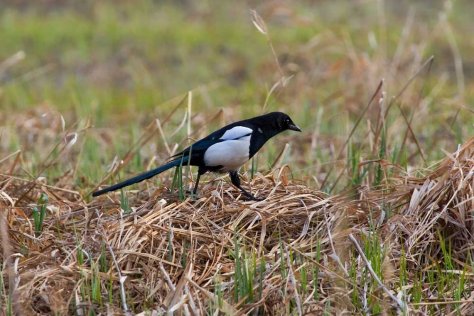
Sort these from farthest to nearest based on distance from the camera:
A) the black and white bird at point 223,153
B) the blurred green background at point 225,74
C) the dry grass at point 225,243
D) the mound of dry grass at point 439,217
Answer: the blurred green background at point 225,74 → the black and white bird at point 223,153 → the mound of dry grass at point 439,217 → the dry grass at point 225,243

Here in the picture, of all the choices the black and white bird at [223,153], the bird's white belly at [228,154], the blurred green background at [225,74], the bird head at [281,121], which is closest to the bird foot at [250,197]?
the black and white bird at [223,153]

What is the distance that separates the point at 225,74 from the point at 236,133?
584cm

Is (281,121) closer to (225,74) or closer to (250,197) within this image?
(250,197)

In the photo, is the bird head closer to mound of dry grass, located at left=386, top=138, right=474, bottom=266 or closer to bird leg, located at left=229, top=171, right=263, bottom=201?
bird leg, located at left=229, top=171, right=263, bottom=201

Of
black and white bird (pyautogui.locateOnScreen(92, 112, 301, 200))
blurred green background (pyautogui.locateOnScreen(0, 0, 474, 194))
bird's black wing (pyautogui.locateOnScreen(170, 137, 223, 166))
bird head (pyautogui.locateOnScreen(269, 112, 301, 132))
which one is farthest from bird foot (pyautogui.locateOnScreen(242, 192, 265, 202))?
blurred green background (pyautogui.locateOnScreen(0, 0, 474, 194))

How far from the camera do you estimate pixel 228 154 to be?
179 inches

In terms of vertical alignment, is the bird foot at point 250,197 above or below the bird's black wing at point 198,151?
below

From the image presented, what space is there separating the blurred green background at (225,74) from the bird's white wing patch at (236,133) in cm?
71

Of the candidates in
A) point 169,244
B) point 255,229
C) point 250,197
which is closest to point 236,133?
point 250,197

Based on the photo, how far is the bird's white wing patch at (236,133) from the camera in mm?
4637

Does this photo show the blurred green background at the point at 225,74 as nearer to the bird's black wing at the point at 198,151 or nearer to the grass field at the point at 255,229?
the grass field at the point at 255,229

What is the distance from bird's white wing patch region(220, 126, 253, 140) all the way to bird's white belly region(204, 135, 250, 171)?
26 mm

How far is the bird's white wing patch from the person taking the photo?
4.64 meters

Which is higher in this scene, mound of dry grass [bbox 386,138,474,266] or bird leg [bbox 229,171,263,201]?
bird leg [bbox 229,171,263,201]
